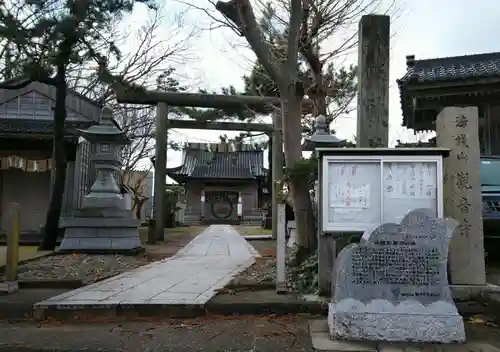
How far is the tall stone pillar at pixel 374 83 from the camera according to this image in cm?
663

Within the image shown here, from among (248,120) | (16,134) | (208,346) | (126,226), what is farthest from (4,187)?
(208,346)

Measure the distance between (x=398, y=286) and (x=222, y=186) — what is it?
38010 millimetres

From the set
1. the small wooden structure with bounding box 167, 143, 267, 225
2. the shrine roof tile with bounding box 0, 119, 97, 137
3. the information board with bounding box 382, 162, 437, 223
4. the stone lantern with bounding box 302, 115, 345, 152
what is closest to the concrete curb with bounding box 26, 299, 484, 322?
the information board with bounding box 382, 162, 437, 223

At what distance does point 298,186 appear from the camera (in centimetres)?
818

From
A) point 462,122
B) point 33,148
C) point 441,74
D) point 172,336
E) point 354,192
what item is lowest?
point 172,336

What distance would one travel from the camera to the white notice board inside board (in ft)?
18.5

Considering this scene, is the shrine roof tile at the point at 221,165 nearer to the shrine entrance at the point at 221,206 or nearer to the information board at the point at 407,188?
the shrine entrance at the point at 221,206

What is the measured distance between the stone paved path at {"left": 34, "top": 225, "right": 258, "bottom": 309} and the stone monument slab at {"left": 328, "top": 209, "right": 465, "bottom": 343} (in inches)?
77.3

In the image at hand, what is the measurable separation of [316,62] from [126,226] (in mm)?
6652

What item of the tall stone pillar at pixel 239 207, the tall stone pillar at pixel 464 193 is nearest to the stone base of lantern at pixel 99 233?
the tall stone pillar at pixel 464 193

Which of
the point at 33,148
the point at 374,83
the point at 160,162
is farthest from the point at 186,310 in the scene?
the point at 33,148

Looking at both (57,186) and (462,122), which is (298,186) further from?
(57,186)

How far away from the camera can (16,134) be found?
15094 millimetres

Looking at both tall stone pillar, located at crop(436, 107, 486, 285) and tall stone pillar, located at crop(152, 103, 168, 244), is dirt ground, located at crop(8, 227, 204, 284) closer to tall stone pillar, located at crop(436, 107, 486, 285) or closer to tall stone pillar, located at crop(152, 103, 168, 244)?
tall stone pillar, located at crop(152, 103, 168, 244)
